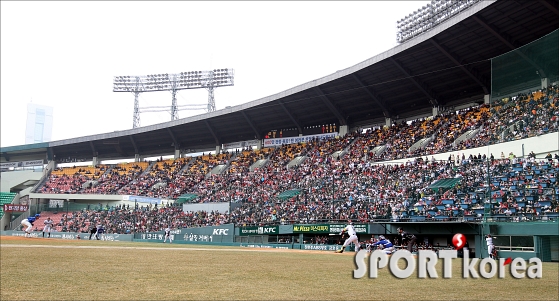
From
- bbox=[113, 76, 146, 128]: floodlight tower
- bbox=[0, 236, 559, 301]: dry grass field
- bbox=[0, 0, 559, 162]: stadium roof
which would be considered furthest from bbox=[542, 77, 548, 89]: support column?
bbox=[113, 76, 146, 128]: floodlight tower

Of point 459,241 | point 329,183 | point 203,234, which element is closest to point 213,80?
point 203,234

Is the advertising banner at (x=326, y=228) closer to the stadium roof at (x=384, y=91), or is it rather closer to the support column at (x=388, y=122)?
the stadium roof at (x=384, y=91)

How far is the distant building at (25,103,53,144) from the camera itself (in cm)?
13957

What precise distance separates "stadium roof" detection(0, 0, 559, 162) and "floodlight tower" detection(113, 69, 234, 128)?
877 centimetres

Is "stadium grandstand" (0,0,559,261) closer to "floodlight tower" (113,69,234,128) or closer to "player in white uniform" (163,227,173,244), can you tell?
"player in white uniform" (163,227,173,244)

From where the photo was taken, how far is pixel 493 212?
2486cm

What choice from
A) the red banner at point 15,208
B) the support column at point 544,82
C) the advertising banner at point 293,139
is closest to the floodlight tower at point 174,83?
the advertising banner at point 293,139

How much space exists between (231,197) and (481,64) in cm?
2529

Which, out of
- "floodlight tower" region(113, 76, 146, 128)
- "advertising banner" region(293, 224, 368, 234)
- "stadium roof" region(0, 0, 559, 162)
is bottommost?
"advertising banner" region(293, 224, 368, 234)

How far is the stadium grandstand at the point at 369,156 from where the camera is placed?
75.0ft

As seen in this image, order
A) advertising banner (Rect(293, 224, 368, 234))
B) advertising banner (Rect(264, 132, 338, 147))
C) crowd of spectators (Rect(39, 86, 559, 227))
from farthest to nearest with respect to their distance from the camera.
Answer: advertising banner (Rect(264, 132, 338, 147)), advertising banner (Rect(293, 224, 368, 234)), crowd of spectators (Rect(39, 86, 559, 227))

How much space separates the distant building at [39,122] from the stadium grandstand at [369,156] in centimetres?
6750

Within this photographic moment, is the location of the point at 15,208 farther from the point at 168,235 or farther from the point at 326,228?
the point at 326,228

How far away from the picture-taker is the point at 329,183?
3962cm
